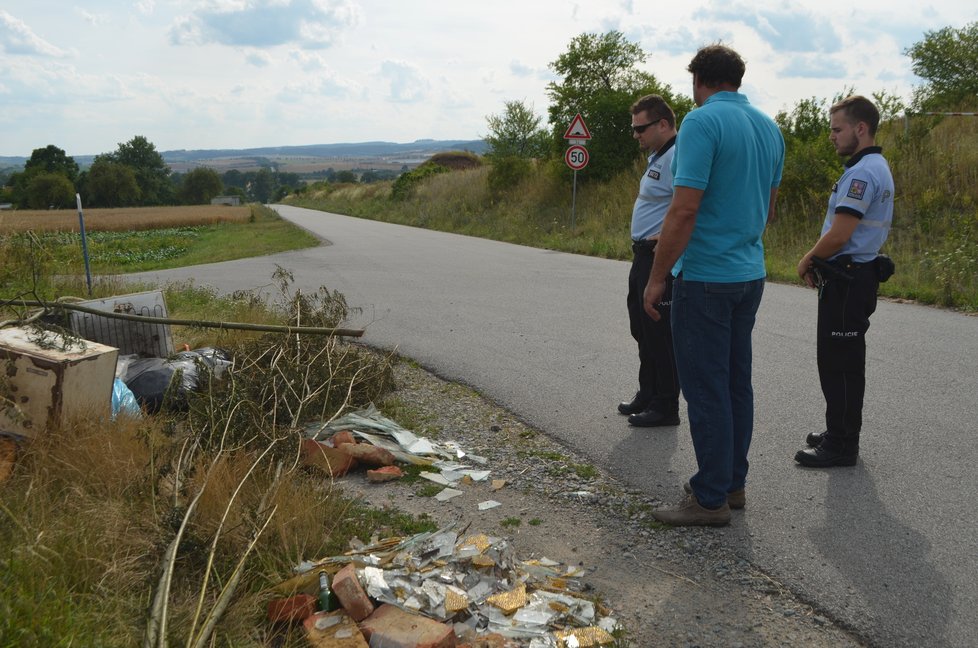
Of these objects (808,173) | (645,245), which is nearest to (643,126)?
(645,245)

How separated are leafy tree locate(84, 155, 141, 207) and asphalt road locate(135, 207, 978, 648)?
82013 millimetres

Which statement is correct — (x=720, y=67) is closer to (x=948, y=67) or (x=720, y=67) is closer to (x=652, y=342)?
(x=652, y=342)

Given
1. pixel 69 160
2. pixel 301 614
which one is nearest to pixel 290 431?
pixel 301 614

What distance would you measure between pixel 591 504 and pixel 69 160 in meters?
102

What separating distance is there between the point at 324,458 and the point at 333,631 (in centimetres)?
185

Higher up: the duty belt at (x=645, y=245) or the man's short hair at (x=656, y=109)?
the man's short hair at (x=656, y=109)

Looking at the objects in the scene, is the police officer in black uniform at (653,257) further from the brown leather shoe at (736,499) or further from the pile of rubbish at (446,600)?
the pile of rubbish at (446,600)

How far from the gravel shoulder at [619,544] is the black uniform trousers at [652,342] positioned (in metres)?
0.88

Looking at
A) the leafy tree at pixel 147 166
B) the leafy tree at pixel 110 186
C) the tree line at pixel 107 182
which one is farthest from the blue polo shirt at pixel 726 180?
the leafy tree at pixel 147 166

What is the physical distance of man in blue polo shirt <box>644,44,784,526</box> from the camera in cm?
394

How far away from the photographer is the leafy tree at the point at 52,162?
87812 mm

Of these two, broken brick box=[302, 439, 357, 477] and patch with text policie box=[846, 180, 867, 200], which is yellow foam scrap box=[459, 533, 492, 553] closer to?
broken brick box=[302, 439, 357, 477]

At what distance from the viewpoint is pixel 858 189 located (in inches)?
186

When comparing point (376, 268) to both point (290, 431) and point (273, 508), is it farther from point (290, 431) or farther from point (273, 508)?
point (273, 508)
